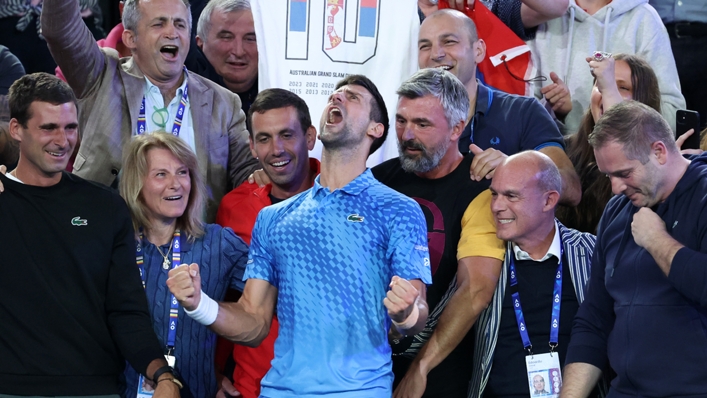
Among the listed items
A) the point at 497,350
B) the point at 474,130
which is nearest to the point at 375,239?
the point at 497,350

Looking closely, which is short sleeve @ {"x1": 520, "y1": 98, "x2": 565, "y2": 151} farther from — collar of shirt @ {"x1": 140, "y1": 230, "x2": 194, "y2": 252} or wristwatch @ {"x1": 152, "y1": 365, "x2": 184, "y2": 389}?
wristwatch @ {"x1": 152, "y1": 365, "x2": 184, "y2": 389}

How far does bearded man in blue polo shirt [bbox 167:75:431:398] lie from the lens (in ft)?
11.3

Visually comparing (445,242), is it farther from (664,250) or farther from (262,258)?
(664,250)

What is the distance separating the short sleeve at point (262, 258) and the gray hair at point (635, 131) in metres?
1.40

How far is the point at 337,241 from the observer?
3551 millimetres

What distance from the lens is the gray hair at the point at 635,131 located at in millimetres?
3680

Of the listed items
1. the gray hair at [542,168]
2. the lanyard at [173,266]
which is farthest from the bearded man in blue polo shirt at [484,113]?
the lanyard at [173,266]

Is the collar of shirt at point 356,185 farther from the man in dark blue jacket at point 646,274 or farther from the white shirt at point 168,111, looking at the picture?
the white shirt at point 168,111

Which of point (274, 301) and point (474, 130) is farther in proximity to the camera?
point (474, 130)

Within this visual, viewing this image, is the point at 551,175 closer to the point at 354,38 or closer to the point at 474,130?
the point at 474,130

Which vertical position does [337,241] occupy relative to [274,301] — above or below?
above

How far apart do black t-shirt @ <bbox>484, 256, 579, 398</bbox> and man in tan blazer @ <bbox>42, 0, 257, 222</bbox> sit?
1.67 m

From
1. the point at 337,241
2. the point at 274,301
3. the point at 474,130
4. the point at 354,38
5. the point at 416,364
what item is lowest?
the point at 416,364

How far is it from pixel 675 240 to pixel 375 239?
1.15 metres
